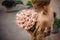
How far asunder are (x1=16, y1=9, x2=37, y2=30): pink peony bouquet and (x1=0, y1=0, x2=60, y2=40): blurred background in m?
0.04

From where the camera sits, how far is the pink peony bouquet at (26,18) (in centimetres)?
139

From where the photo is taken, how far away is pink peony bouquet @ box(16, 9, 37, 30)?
1.39 meters

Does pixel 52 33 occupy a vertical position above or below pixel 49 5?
below

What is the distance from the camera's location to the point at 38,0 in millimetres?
1410

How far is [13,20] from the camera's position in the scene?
1433mm

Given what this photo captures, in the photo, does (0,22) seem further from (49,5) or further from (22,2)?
(49,5)

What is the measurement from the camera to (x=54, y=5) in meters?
1.41

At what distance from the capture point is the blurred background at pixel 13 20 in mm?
1419

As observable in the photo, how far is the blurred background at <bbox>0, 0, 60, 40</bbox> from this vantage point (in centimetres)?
142

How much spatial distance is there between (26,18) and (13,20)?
142 millimetres

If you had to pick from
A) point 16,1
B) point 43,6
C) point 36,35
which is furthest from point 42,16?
point 16,1

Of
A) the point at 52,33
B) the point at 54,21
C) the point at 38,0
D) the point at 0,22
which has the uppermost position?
the point at 38,0

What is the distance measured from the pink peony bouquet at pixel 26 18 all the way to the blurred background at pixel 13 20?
1.6 inches

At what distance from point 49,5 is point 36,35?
333mm
